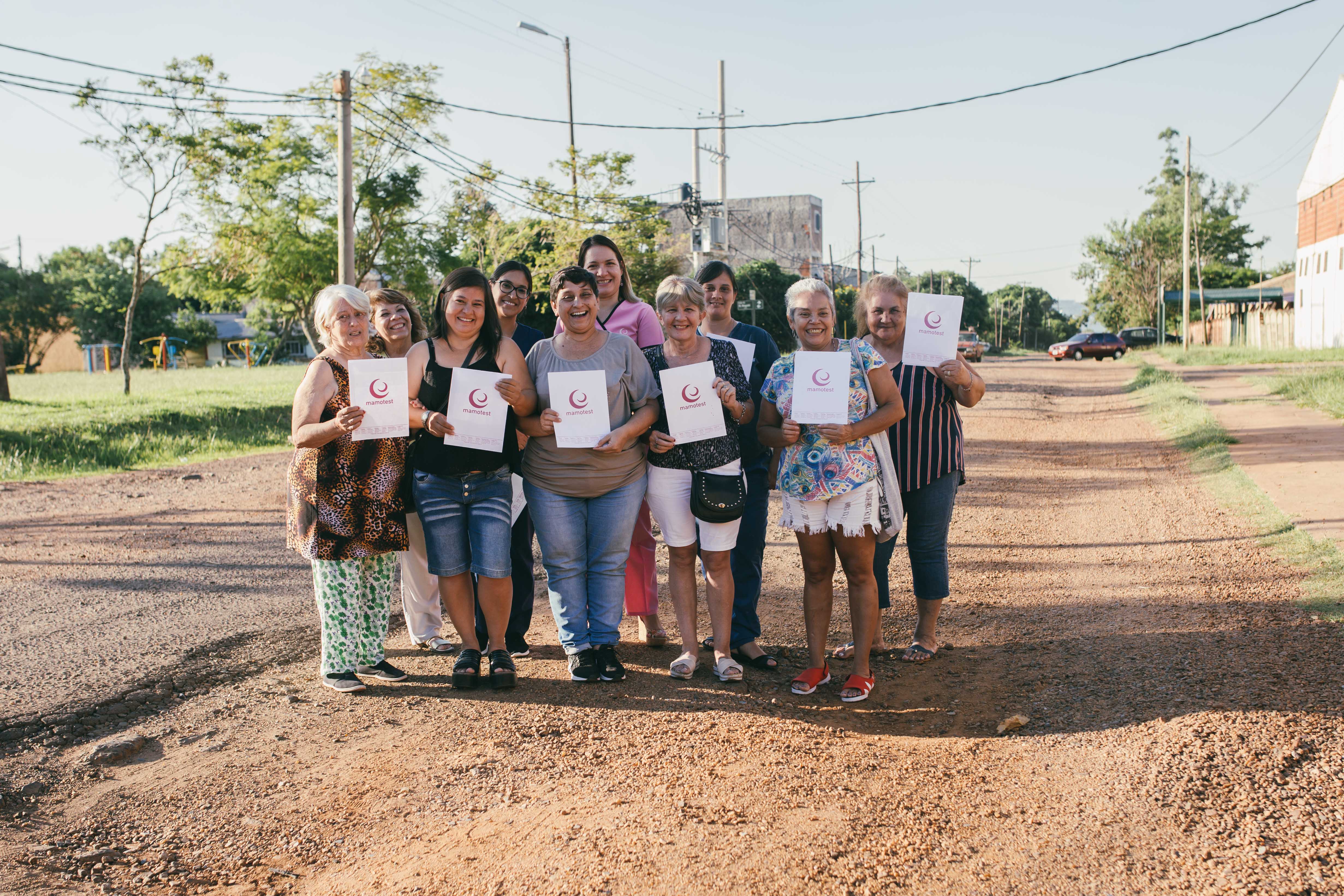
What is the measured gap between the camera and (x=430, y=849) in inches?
127

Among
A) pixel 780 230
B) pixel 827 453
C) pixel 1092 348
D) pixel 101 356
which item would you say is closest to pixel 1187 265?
pixel 1092 348

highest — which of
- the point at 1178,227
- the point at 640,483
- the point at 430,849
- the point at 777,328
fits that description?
the point at 1178,227

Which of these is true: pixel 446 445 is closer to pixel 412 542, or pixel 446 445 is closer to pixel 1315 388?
pixel 412 542

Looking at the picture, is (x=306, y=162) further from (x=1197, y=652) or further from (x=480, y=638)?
(x=1197, y=652)

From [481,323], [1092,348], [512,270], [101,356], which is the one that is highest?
[101,356]

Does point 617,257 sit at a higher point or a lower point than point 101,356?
lower

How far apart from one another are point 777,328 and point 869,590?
110ft

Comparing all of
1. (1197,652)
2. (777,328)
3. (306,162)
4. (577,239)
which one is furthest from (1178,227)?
(1197,652)

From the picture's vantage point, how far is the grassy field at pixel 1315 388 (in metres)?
15.7

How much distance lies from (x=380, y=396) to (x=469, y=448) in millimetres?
468

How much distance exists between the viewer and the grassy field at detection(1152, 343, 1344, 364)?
96.3ft

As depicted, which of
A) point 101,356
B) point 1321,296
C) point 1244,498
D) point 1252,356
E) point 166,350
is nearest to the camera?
point 1244,498

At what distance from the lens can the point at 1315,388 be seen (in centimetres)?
1798

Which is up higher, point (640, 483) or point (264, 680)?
point (640, 483)
